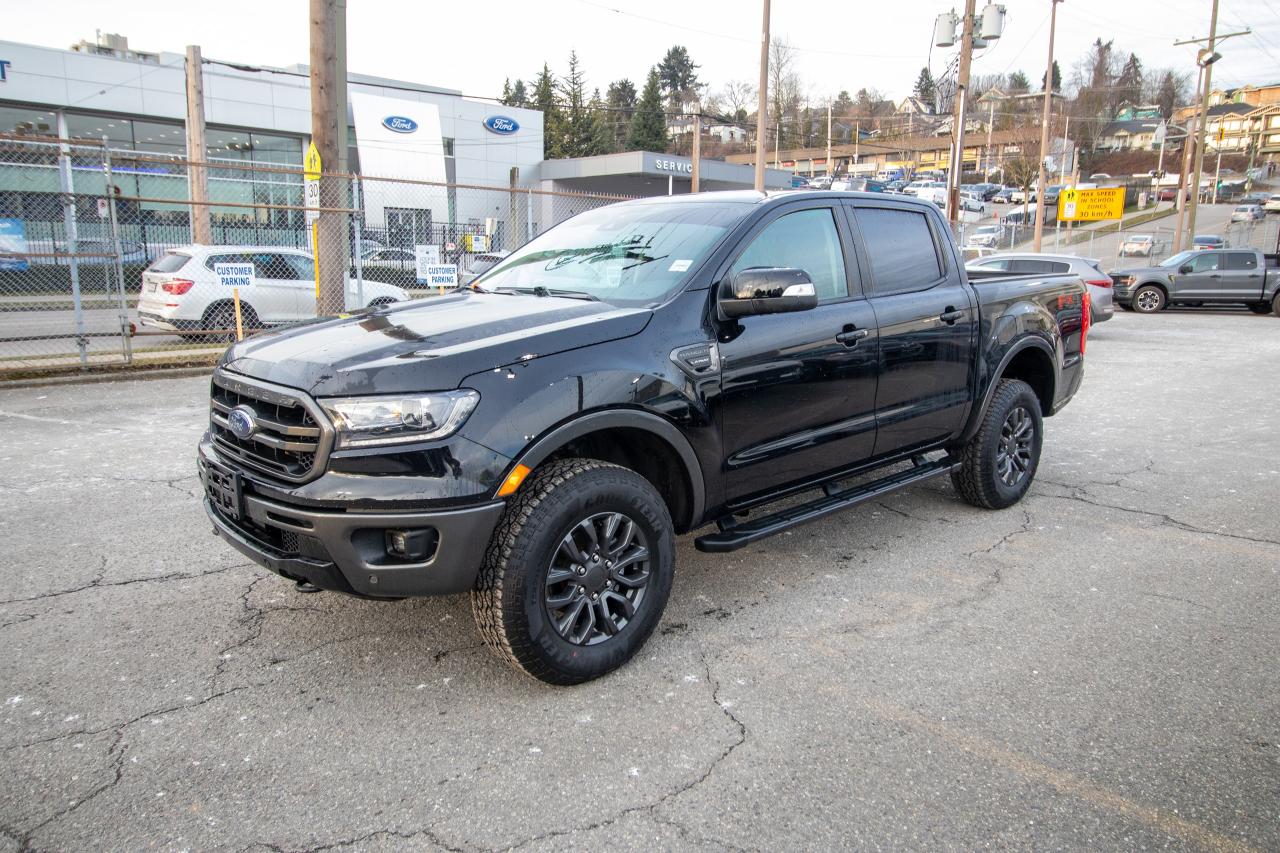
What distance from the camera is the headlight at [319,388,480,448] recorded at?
274 cm

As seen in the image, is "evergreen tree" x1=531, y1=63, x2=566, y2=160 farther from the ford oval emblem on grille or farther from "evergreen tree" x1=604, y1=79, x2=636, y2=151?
the ford oval emblem on grille

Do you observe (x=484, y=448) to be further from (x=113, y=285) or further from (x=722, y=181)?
(x=722, y=181)

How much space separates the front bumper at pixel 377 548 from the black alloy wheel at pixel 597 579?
317 mm

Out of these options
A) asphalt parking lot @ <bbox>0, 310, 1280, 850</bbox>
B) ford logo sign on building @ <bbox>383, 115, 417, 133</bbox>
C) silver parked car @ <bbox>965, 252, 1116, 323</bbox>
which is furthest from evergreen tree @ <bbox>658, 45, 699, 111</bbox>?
asphalt parking lot @ <bbox>0, 310, 1280, 850</bbox>

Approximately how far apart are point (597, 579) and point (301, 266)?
12.1m

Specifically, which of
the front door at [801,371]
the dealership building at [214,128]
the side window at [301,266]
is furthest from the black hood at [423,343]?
the dealership building at [214,128]

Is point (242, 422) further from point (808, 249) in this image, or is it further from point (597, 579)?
point (808, 249)

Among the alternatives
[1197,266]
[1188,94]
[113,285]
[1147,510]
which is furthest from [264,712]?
[1188,94]

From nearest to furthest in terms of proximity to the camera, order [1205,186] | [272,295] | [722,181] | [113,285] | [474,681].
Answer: [474,681] < [272,295] < [113,285] < [722,181] < [1205,186]

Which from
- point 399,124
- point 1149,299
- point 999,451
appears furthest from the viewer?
point 399,124

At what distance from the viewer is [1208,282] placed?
21281mm

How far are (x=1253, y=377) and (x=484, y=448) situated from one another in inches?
479

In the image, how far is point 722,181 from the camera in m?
43.9

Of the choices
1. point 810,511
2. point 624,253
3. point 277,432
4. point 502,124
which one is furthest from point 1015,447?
point 502,124
